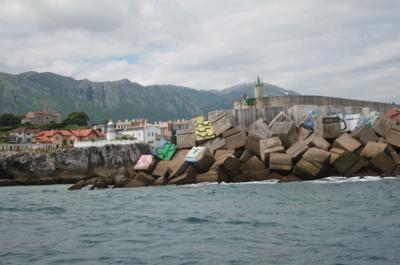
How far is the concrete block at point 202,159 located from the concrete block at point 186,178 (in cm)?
49

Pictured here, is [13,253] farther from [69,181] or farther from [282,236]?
[69,181]

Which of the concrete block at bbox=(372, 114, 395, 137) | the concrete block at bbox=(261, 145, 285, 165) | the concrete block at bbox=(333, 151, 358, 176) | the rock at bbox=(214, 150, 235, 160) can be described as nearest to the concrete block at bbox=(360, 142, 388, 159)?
the concrete block at bbox=(333, 151, 358, 176)

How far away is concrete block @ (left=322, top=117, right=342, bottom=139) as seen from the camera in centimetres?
4503

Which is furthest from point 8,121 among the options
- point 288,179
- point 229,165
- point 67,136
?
point 288,179

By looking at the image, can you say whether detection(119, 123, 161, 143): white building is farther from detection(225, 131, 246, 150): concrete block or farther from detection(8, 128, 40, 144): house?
detection(225, 131, 246, 150): concrete block

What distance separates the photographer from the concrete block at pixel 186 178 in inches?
1647

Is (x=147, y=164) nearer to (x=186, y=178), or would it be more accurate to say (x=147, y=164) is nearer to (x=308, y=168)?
(x=186, y=178)

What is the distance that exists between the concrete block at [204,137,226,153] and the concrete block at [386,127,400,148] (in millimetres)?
13727

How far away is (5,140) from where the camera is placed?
107312mm

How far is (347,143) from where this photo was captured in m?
41.0

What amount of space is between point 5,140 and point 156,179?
238ft

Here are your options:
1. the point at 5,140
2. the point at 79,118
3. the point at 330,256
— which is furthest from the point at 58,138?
the point at 330,256

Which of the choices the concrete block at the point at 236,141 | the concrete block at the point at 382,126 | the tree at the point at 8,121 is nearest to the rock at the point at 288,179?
the concrete block at the point at 236,141

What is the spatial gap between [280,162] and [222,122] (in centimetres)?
879
